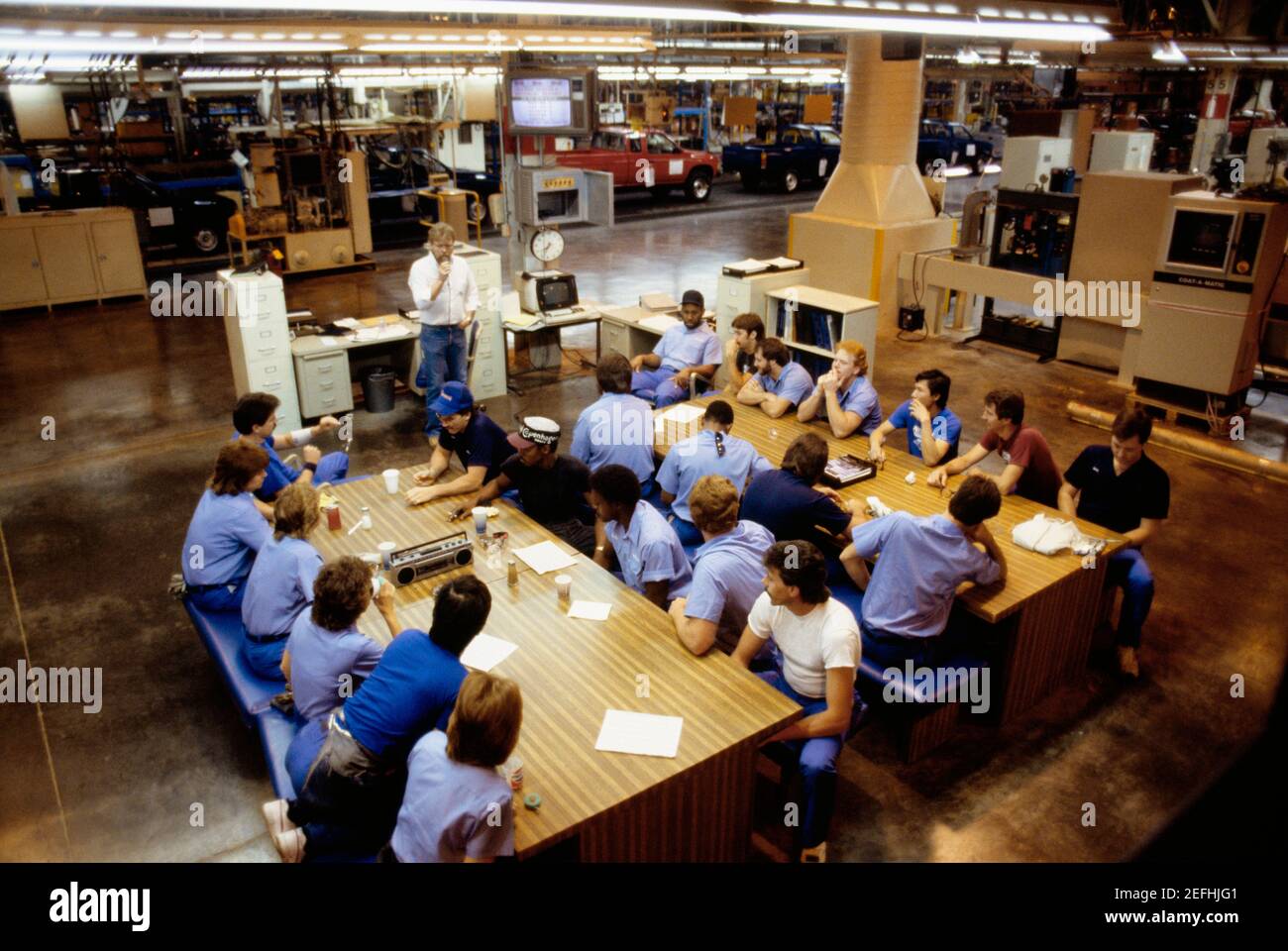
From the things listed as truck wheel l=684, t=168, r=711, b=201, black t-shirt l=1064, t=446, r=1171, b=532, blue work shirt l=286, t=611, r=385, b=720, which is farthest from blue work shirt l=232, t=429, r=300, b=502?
truck wheel l=684, t=168, r=711, b=201

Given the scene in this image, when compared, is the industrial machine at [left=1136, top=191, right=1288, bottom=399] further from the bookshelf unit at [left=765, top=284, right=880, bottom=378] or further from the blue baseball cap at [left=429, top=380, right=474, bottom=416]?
the blue baseball cap at [left=429, top=380, right=474, bottom=416]

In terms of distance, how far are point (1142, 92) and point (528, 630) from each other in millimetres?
23452

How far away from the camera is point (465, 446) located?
5.05m

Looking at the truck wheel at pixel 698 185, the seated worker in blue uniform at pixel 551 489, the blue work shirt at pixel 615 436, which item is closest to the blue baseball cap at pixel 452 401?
the seated worker in blue uniform at pixel 551 489

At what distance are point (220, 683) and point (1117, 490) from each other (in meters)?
4.63

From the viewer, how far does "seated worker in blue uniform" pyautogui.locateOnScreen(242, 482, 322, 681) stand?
371cm

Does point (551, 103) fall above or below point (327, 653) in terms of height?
above

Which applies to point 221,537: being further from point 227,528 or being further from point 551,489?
point 551,489

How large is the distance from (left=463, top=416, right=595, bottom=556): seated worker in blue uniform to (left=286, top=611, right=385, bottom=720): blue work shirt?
1588mm

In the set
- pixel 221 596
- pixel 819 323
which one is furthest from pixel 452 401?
pixel 819 323

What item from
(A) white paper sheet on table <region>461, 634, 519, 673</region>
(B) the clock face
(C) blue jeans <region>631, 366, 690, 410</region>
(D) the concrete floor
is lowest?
(D) the concrete floor

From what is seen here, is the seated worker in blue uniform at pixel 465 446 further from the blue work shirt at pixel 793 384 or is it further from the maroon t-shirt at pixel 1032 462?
the maroon t-shirt at pixel 1032 462

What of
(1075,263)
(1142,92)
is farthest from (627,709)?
(1142,92)
